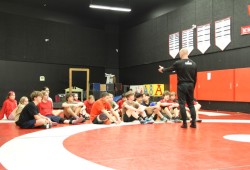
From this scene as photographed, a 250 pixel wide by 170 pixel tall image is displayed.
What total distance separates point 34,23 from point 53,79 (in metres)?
2.99

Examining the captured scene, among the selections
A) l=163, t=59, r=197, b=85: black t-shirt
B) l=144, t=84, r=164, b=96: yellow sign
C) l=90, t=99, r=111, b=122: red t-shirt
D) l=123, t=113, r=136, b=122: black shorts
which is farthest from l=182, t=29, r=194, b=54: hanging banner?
l=163, t=59, r=197, b=85: black t-shirt

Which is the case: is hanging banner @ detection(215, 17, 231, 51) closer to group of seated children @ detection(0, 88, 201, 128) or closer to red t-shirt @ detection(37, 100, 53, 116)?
→ group of seated children @ detection(0, 88, 201, 128)

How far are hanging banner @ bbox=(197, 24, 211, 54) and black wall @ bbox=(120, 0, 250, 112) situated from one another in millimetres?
171

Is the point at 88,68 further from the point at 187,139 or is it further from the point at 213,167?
the point at 213,167

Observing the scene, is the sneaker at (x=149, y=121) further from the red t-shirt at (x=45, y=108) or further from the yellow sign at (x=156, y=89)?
the yellow sign at (x=156, y=89)

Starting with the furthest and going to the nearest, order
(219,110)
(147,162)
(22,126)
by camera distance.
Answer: (219,110) → (22,126) → (147,162)

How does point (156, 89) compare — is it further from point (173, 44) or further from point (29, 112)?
point (29, 112)

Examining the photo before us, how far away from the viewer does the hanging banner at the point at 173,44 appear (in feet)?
42.4

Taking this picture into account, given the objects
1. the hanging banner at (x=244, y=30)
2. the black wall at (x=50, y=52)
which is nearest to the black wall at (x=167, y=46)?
the hanging banner at (x=244, y=30)

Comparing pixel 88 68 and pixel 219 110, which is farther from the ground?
pixel 88 68

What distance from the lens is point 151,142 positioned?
12.3ft

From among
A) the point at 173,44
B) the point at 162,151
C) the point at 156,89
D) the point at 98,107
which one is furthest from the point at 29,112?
the point at 173,44

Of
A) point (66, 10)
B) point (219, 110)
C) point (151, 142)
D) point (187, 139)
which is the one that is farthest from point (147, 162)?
point (66, 10)

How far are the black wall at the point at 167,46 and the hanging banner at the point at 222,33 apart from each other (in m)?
0.15
